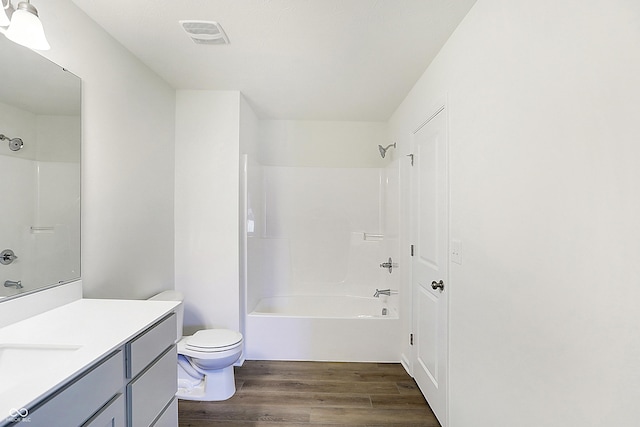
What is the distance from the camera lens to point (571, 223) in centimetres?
92

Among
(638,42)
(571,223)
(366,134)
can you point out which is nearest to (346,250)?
(366,134)

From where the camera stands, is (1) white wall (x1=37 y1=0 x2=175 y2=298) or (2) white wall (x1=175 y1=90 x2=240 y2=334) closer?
(1) white wall (x1=37 y1=0 x2=175 y2=298)

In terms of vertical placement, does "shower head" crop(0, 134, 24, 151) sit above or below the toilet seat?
above

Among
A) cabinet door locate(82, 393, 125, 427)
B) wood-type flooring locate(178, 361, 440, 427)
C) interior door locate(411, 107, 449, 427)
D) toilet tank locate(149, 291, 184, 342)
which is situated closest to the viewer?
cabinet door locate(82, 393, 125, 427)

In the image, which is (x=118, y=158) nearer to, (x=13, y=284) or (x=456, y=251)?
(x=13, y=284)

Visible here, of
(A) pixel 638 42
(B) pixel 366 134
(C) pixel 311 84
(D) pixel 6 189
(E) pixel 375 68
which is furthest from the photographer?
(B) pixel 366 134

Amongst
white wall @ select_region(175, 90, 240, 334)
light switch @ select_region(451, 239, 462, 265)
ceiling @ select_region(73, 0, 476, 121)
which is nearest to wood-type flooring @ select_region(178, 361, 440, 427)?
white wall @ select_region(175, 90, 240, 334)

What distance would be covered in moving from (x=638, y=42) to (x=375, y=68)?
5.38 feet

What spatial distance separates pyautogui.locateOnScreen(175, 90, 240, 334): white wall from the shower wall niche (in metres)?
0.91

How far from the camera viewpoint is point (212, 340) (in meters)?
2.21

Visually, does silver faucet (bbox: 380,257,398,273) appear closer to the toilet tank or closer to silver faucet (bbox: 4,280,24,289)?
the toilet tank

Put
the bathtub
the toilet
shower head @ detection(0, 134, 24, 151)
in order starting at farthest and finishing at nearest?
the bathtub, the toilet, shower head @ detection(0, 134, 24, 151)

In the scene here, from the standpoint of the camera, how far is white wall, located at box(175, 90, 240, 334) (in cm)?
267

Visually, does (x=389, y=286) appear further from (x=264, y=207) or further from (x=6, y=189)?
(x=6, y=189)
